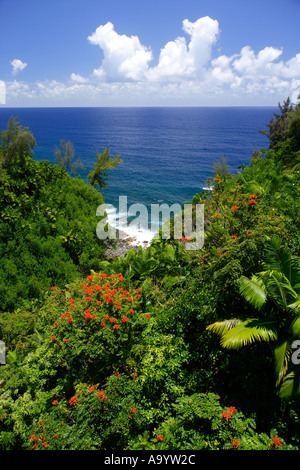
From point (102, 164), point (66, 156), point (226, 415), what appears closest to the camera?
point (226, 415)

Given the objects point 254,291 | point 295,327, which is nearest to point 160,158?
point 254,291

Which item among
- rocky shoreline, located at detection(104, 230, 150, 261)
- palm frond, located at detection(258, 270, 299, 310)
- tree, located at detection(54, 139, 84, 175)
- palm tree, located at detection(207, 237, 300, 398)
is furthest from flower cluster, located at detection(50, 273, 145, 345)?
tree, located at detection(54, 139, 84, 175)

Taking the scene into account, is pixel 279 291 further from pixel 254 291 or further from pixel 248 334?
pixel 248 334

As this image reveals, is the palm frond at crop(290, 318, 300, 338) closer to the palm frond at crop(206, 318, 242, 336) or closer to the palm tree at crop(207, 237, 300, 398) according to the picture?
the palm tree at crop(207, 237, 300, 398)

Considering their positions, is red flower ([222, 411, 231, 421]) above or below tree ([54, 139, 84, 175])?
below

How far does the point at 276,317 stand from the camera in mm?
4707

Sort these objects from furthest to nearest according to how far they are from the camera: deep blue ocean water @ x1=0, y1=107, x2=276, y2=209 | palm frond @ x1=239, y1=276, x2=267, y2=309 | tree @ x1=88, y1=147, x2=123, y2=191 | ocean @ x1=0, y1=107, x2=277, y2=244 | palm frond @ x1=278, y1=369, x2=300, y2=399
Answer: deep blue ocean water @ x1=0, y1=107, x2=276, y2=209, ocean @ x1=0, y1=107, x2=277, y2=244, tree @ x1=88, y1=147, x2=123, y2=191, palm frond @ x1=239, y1=276, x2=267, y2=309, palm frond @ x1=278, y1=369, x2=300, y2=399

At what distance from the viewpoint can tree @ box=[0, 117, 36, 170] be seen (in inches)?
566

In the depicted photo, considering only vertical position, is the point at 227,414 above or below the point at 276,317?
below

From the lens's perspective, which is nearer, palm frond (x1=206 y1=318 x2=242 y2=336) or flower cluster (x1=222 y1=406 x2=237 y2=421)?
flower cluster (x1=222 y1=406 x2=237 y2=421)

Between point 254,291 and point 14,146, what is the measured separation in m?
15.0

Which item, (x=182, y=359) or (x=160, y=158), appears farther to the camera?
(x=160, y=158)

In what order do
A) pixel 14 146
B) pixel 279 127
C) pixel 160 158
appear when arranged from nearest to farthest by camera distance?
pixel 14 146 < pixel 279 127 < pixel 160 158

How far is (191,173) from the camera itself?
48719mm
